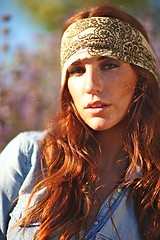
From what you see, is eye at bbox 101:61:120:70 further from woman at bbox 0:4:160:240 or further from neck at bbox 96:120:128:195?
neck at bbox 96:120:128:195

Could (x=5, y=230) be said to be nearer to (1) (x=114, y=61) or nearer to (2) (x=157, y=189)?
(2) (x=157, y=189)

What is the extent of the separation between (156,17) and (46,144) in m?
1.82

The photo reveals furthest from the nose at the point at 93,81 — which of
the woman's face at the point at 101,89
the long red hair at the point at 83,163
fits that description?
the long red hair at the point at 83,163

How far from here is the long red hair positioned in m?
2.07

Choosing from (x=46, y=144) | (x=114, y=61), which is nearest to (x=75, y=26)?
(x=114, y=61)

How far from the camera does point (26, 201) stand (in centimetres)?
212

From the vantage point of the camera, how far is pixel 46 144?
7.20ft

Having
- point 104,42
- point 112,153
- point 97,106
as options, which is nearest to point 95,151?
point 112,153

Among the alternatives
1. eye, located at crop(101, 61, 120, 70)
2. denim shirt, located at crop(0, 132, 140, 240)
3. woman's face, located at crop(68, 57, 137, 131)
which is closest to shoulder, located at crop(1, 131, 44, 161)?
denim shirt, located at crop(0, 132, 140, 240)

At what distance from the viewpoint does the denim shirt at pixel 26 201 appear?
206cm

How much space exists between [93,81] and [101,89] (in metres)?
0.03

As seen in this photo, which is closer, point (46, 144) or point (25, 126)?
point (46, 144)

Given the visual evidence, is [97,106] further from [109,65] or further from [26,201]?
[26,201]

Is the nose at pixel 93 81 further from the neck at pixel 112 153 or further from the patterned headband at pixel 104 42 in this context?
the neck at pixel 112 153
